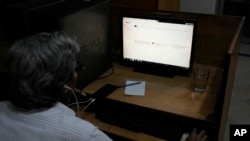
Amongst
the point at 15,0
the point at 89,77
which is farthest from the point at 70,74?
the point at 15,0

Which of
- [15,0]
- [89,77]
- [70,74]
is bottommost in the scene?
[89,77]

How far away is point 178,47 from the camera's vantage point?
5.26ft

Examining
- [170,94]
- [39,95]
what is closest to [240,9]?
[170,94]

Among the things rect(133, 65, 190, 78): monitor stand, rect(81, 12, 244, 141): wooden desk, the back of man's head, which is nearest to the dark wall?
rect(81, 12, 244, 141): wooden desk

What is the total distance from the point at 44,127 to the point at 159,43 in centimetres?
94

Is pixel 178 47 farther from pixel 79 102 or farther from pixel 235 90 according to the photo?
pixel 235 90

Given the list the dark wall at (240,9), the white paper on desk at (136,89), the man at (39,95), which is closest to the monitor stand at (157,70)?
the white paper on desk at (136,89)

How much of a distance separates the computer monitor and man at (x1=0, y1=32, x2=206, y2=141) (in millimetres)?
753

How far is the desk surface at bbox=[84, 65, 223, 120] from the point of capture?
138 cm

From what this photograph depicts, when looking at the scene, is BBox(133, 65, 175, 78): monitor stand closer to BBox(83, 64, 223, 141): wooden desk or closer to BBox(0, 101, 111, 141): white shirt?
BBox(83, 64, 223, 141): wooden desk

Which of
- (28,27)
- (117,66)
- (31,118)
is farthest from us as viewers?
(117,66)

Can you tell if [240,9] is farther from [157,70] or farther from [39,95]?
[39,95]

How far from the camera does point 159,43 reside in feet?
5.40

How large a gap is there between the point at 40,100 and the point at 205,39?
1.17 meters
